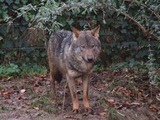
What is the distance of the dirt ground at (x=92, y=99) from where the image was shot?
6.15m

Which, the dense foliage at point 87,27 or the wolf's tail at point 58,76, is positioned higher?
the dense foliage at point 87,27

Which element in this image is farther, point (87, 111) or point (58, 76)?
point (58, 76)

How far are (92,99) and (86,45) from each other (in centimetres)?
142

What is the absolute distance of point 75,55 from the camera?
5973 millimetres

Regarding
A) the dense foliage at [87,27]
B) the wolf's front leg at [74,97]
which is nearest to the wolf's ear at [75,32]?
the wolf's front leg at [74,97]

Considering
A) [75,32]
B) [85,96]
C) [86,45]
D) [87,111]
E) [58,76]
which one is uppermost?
[75,32]

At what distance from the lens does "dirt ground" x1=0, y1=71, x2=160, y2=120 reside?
20.2 feet

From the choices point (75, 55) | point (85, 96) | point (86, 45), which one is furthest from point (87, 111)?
point (86, 45)

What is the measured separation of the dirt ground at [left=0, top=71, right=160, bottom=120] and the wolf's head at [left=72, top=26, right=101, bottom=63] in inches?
34.7

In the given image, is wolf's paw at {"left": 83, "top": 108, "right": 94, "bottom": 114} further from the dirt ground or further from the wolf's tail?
the wolf's tail

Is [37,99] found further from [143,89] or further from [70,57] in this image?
[143,89]

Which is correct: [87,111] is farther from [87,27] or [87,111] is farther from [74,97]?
[87,27]

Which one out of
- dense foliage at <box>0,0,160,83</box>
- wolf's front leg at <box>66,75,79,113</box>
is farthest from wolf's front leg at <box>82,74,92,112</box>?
dense foliage at <box>0,0,160,83</box>

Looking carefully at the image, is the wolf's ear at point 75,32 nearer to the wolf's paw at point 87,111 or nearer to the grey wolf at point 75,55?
the grey wolf at point 75,55
